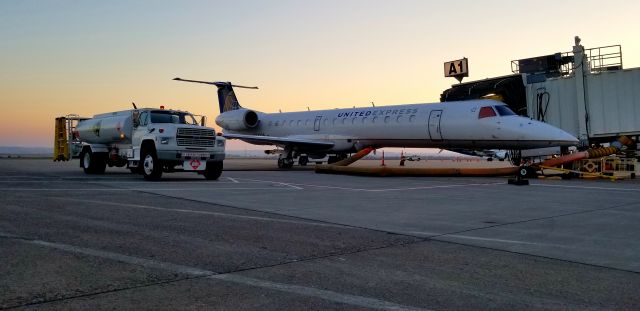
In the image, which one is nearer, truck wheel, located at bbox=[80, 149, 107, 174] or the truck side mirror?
the truck side mirror

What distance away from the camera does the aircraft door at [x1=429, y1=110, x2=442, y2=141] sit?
19672mm

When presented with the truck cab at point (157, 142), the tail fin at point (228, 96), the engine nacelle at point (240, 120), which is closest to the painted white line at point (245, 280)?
the truck cab at point (157, 142)

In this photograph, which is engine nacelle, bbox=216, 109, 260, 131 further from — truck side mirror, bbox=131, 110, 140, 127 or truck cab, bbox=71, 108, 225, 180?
truck side mirror, bbox=131, 110, 140, 127

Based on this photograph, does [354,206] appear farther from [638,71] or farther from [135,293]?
[638,71]

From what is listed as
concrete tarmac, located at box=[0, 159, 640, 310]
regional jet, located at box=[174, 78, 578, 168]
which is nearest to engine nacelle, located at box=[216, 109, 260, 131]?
regional jet, located at box=[174, 78, 578, 168]

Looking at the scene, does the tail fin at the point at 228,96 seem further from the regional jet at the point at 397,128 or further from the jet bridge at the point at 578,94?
the jet bridge at the point at 578,94

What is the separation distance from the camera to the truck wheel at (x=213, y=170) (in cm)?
1616

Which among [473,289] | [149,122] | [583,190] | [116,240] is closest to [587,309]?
[473,289]

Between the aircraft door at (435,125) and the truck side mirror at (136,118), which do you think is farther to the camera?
the aircraft door at (435,125)

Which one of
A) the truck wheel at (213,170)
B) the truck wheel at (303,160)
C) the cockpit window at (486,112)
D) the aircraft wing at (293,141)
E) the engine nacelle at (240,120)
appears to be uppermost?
the engine nacelle at (240,120)

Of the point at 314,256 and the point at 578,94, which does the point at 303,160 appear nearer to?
the point at 578,94

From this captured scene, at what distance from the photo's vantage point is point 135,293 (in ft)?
11.5

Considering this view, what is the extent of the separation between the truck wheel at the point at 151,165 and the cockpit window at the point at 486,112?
11612 mm

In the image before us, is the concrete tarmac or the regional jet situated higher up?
the regional jet
